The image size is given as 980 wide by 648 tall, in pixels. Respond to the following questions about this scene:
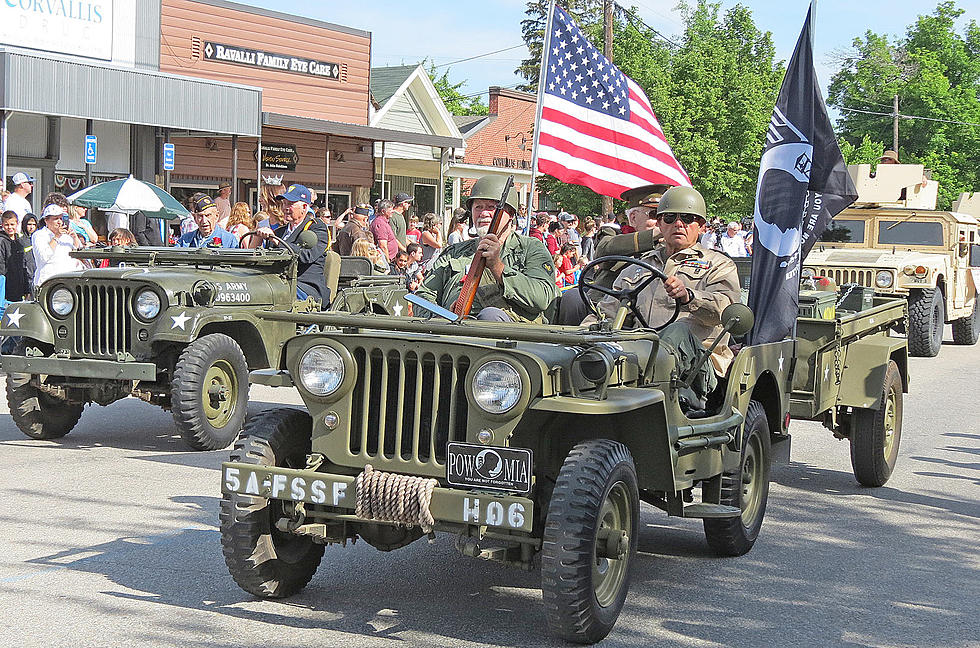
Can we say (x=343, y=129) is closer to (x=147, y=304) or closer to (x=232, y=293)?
(x=232, y=293)

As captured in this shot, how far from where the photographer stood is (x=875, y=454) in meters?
8.48

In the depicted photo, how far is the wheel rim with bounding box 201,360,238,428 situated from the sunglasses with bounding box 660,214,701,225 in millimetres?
4122

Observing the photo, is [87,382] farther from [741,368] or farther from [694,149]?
[694,149]

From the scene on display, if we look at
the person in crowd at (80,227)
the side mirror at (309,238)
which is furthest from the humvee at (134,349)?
the person in crowd at (80,227)

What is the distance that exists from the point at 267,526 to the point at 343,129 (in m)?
22.8

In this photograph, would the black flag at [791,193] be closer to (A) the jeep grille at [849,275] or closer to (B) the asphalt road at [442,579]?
(B) the asphalt road at [442,579]

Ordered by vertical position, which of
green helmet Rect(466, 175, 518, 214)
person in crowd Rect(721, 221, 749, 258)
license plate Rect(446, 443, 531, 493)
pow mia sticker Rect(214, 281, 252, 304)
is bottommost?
license plate Rect(446, 443, 531, 493)

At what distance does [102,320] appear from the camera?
31.7 ft

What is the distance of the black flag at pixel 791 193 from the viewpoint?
7586 millimetres

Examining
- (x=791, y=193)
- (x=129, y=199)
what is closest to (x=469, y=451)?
(x=791, y=193)

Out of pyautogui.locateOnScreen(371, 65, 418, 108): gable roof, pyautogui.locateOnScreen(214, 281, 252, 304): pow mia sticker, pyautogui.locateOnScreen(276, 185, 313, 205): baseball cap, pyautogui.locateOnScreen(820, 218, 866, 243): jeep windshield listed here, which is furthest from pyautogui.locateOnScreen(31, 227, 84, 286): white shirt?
pyautogui.locateOnScreen(371, 65, 418, 108): gable roof

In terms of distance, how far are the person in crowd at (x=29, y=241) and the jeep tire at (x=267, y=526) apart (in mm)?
9205

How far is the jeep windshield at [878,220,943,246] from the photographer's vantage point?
741 inches

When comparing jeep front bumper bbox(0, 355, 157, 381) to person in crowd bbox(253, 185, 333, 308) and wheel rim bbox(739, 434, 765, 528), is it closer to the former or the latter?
person in crowd bbox(253, 185, 333, 308)
